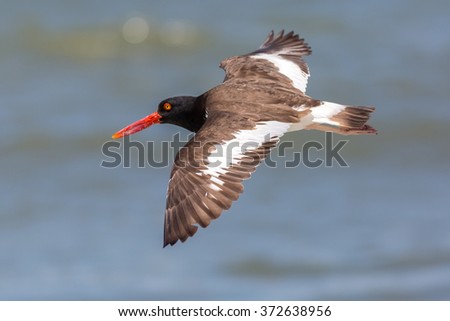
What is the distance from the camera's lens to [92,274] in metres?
12.3

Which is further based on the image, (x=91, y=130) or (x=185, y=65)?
(x=185, y=65)

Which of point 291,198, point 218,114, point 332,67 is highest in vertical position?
point 332,67

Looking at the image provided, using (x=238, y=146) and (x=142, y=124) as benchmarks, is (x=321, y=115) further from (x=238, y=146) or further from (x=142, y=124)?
(x=142, y=124)

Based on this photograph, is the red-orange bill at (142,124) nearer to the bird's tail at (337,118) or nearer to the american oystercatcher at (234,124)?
the american oystercatcher at (234,124)

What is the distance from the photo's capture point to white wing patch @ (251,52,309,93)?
819 cm

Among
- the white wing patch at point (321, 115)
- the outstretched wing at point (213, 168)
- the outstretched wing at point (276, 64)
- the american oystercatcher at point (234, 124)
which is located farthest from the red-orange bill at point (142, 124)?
the white wing patch at point (321, 115)

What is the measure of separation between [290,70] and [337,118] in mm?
1190

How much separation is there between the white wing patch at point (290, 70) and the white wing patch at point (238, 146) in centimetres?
120

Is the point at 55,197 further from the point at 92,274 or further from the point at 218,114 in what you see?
the point at 218,114

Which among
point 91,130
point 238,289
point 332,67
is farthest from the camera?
point 332,67

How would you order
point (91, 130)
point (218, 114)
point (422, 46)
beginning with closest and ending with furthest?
point (218, 114), point (91, 130), point (422, 46)

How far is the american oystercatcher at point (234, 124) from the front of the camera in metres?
6.31

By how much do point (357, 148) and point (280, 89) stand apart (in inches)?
290

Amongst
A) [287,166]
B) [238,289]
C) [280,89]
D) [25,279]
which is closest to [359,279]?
[238,289]
